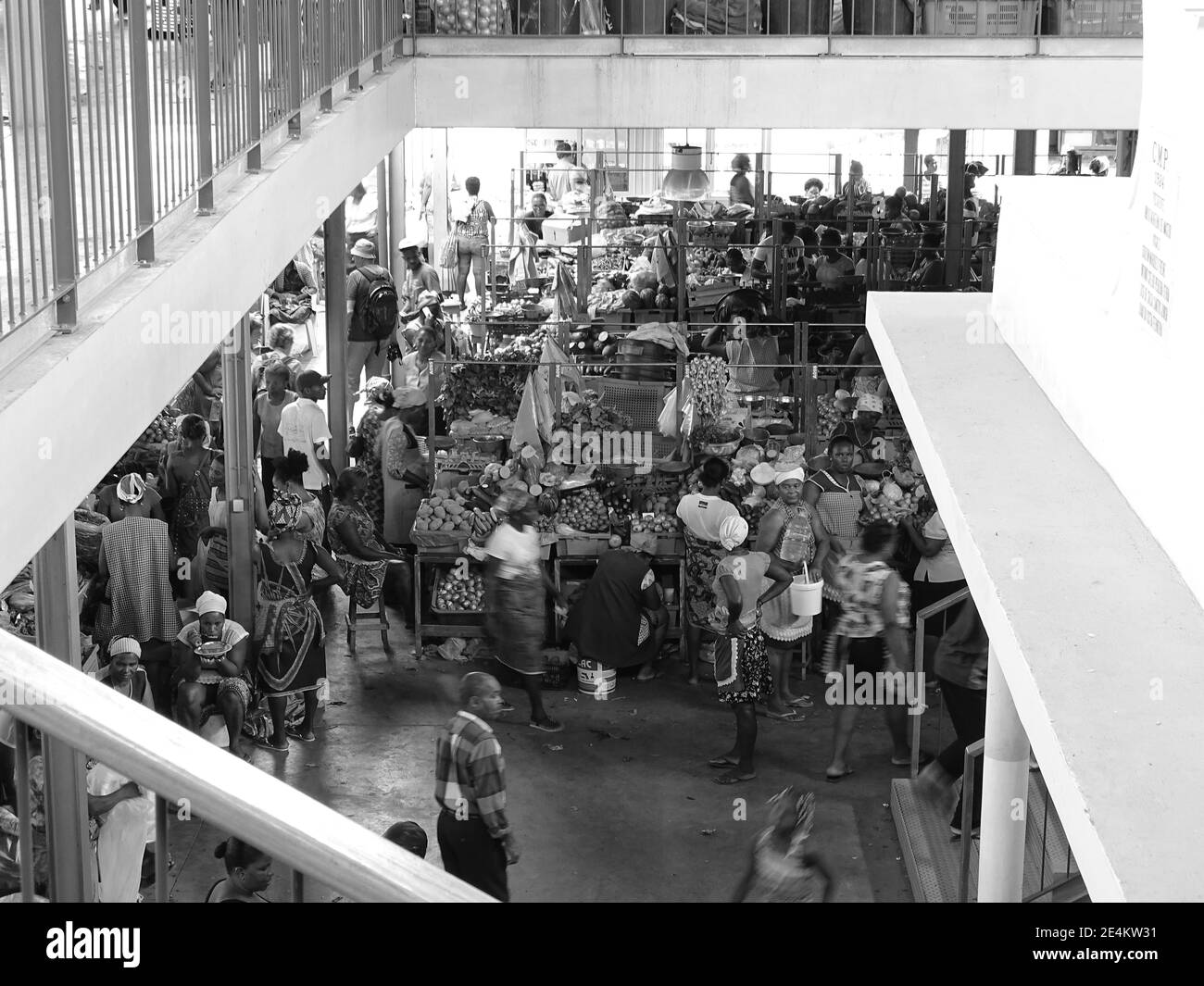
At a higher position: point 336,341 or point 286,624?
point 336,341

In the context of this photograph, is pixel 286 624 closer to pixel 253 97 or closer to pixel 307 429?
pixel 307 429

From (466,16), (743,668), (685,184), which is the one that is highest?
(466,16)

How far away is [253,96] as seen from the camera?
581cm

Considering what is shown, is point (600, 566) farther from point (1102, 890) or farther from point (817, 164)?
point (817, 164)

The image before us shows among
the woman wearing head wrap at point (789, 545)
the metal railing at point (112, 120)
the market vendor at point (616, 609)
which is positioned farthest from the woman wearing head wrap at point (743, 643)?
the metal railing at point (112, 120)

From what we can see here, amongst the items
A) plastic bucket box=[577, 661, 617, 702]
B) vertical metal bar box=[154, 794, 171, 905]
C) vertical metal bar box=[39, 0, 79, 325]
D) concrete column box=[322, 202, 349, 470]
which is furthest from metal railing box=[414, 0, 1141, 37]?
vertical metal bar box=[154, 794, 171, 905]

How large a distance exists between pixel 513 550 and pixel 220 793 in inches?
273

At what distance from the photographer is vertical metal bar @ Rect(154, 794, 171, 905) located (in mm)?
1868

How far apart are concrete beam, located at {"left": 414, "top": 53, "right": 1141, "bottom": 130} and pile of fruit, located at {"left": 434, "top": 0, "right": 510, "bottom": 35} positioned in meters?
0.23

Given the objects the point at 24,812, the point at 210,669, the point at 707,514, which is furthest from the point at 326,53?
the point at 24,812

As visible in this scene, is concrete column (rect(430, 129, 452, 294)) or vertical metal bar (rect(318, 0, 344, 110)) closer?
vertical metal bar (rect(318, 0, 344, 110))

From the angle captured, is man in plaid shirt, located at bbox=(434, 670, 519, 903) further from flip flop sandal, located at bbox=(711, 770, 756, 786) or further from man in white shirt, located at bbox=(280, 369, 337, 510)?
man in white shirt, located at bbox=(280, 369, 337, 510)

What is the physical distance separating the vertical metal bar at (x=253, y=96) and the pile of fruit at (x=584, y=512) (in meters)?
4.15

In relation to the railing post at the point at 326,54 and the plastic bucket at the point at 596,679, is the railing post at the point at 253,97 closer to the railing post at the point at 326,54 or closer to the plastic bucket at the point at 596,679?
the railing post at the point at 326,54
